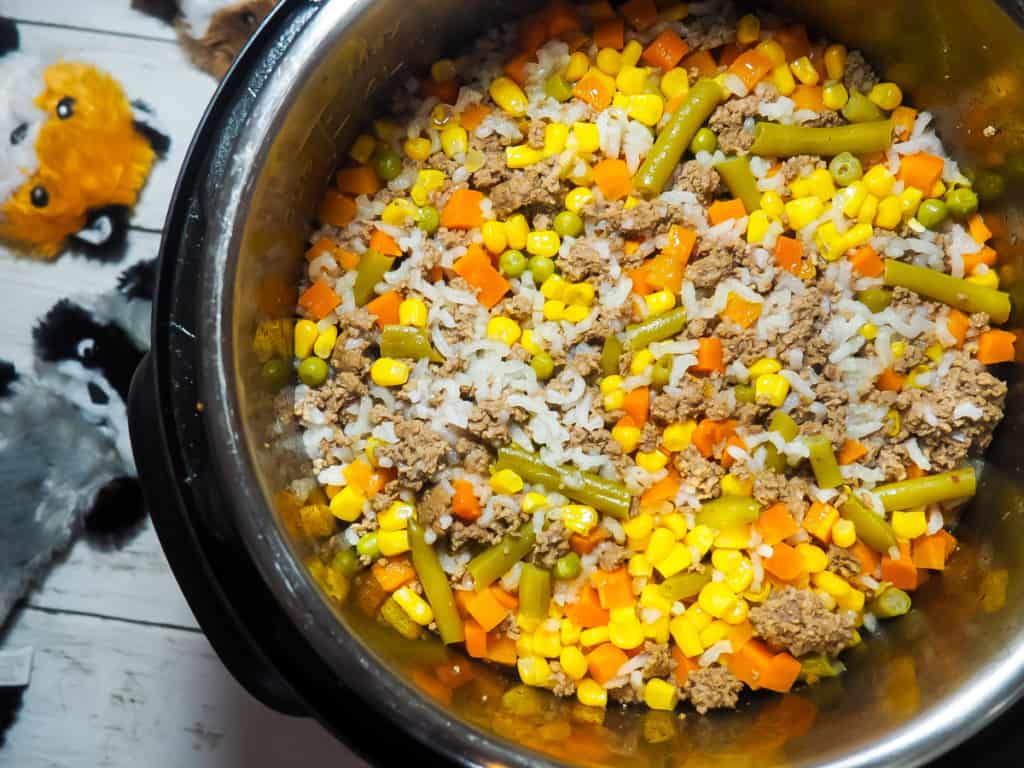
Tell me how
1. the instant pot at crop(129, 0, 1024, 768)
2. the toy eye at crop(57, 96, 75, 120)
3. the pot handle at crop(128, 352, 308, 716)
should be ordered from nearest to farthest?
the instant pot at crop(129, 0, 1024, 768) < the pot handle at crop(128, 352, 308, 716) < the toy eye at crop(57, 96, 75, 120)

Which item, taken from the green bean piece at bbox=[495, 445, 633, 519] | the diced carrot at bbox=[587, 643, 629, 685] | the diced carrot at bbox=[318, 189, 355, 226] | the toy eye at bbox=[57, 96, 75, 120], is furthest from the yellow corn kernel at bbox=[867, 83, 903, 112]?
the toy eye at bbox=[57, 96, 75, 120]

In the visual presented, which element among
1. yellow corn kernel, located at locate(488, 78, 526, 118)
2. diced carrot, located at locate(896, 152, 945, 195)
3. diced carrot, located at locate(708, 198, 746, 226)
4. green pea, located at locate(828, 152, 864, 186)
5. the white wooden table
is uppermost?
diced carrot, located at locate(896, 152, 945, 195)

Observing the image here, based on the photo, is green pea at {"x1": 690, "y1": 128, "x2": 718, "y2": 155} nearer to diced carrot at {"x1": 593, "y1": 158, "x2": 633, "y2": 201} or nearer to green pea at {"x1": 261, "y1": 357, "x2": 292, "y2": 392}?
diced carrot at {"x1": 593, "y1": 158, "x2": 633, "y2": 201}

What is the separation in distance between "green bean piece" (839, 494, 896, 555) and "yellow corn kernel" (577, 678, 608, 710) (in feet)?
1.79

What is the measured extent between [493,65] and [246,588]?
109cm

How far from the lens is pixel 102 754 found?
6.86 feet

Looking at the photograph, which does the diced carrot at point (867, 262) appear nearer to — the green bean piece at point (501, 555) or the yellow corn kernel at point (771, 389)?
the yellow corn kernel at point (771, 389)

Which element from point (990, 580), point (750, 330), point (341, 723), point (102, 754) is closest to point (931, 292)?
point (750, 330)

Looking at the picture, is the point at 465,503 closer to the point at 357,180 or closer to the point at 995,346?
the point at 357,180

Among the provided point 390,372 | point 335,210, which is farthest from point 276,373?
point 335,210

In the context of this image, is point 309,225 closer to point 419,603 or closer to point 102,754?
point 419,603

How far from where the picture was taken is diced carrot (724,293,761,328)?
1.75 meters

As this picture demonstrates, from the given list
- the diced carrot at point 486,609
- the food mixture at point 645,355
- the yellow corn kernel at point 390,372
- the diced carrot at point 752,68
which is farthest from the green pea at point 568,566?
the diced carrot at point 752,68

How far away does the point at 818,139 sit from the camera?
5.90ft
